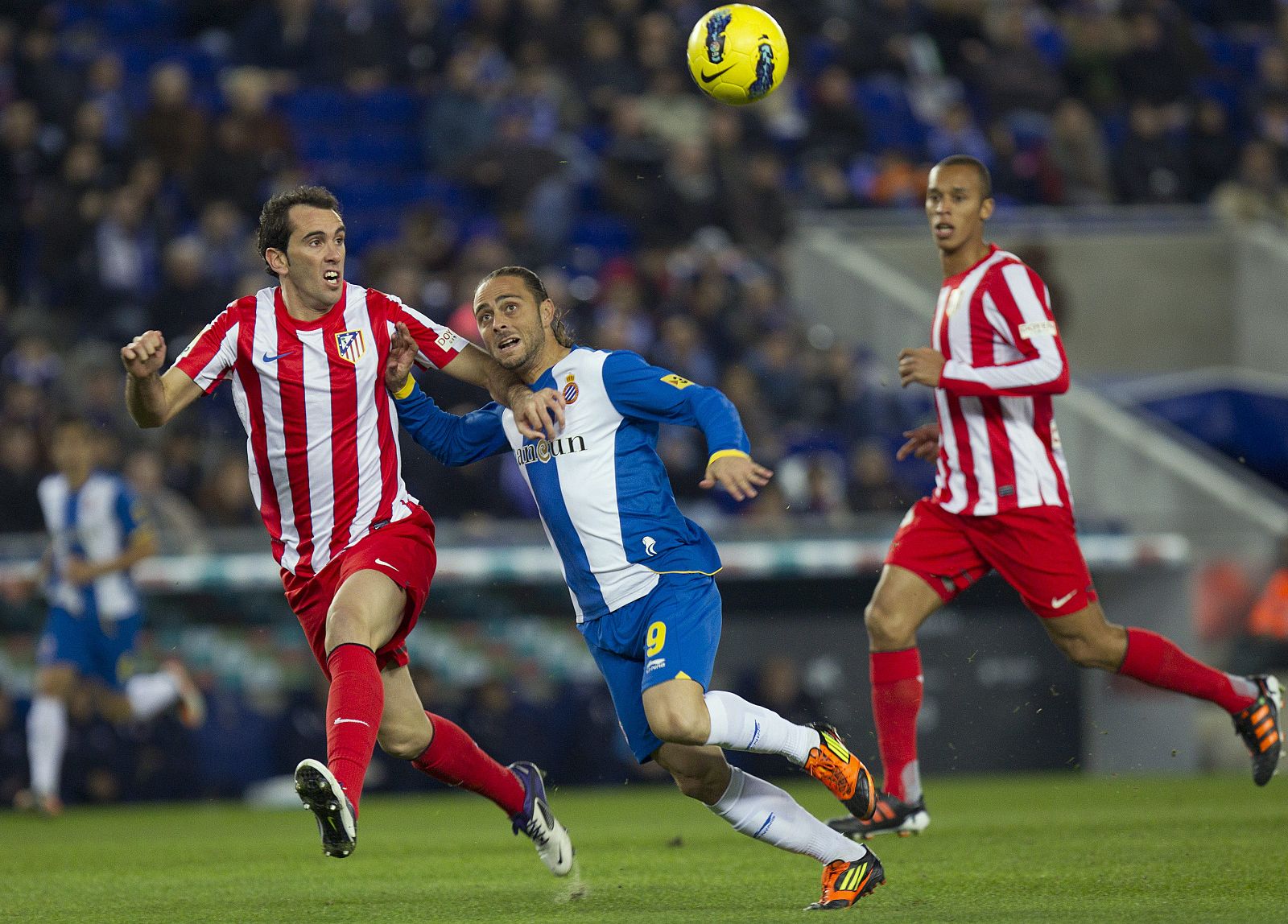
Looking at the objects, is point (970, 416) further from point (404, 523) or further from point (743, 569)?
point (743, 569)

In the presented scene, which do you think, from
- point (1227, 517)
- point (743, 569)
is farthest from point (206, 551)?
point (1227, 517)

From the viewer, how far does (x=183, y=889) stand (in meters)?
6.33

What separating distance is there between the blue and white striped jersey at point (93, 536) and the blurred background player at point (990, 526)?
531 cm

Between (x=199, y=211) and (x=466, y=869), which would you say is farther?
(x=199, y=211)

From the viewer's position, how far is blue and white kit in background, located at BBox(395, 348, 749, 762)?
17.9ft

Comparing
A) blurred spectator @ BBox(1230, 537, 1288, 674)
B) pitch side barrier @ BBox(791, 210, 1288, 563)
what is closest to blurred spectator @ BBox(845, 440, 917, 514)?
pitch side barrier @ BBox(791, 210, 1288, 563)

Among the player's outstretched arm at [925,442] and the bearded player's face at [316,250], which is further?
the player's outstretched arm at [925,442]

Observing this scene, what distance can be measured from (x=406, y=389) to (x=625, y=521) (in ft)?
3.29

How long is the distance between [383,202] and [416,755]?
9.54 meters

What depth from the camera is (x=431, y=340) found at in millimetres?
6055

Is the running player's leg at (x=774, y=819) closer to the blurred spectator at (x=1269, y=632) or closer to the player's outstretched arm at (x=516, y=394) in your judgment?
the player's outstretched arm at (x=516, y=394)

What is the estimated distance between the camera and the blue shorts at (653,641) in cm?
529

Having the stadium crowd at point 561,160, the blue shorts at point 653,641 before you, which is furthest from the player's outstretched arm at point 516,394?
the stadium crowd at point 561,160

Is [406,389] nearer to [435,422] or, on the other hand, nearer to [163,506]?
[435,422]
